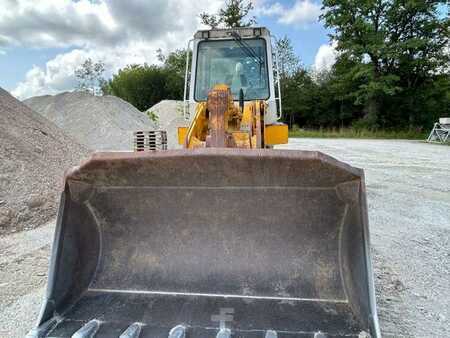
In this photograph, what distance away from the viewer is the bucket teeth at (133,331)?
1659 mm

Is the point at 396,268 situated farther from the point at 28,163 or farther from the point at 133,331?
the point at 28,163

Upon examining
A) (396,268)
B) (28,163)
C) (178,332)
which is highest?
(28,163)

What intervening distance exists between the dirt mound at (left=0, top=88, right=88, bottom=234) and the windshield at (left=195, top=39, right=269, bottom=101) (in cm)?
231

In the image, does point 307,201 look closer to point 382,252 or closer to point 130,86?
point 382,252

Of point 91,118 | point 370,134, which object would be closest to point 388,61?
point 370,134

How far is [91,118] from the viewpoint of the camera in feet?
43.5

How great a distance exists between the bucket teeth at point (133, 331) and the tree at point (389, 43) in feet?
85.4

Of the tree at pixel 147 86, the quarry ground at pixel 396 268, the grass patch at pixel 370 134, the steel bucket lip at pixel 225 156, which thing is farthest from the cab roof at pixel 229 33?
the tree at pixel 147 86

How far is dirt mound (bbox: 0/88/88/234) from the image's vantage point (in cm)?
413

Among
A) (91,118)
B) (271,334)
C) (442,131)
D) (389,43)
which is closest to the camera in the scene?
(271,334)

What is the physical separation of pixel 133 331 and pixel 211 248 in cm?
66

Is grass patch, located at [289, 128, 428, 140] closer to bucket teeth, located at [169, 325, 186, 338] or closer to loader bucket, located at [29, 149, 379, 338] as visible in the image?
loader bucket, located at [29, 149, 379, 338]

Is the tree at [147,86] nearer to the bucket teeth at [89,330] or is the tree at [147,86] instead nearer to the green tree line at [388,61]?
the green tree line at [388,61]

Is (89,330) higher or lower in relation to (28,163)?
lower
